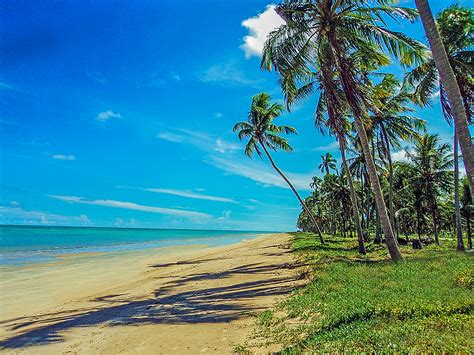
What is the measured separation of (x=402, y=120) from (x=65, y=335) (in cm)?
2100

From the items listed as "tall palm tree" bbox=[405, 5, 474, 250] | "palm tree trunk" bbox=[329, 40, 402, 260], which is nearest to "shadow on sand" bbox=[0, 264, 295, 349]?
"palm tree trunk" bbox=[329, 40, 402, 260]

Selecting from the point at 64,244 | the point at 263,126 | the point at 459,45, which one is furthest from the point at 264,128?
the point at 64,244

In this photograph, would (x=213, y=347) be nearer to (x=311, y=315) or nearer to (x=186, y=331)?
(x=186, y=331)

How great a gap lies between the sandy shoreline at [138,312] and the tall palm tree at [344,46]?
20.2 ft

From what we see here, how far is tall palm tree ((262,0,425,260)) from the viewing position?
9758 millimetres

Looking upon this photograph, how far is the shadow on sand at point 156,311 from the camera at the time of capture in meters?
6.95

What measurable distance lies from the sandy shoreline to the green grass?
970 mm

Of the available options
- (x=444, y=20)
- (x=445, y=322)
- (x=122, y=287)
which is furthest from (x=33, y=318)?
(x=444, y=20)

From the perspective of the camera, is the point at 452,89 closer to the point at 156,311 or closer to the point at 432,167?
the point at 156,311

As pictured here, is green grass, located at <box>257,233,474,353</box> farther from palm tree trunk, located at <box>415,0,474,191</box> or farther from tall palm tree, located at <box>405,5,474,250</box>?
tall palm tree, located at <box>405,5,474,250</box>

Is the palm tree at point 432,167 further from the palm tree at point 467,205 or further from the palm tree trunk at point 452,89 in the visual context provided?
the palm tree trunk at point 452,89

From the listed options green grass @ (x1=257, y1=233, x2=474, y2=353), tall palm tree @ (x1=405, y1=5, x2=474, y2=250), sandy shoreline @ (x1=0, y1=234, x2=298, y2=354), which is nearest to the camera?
green grass @ (x1=257, y1=233, x2=474, y2=353)

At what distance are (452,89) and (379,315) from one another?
4753 mm

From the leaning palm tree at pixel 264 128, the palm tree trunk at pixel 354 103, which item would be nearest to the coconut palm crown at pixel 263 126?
the leaning palm tree at pixel 264 128
